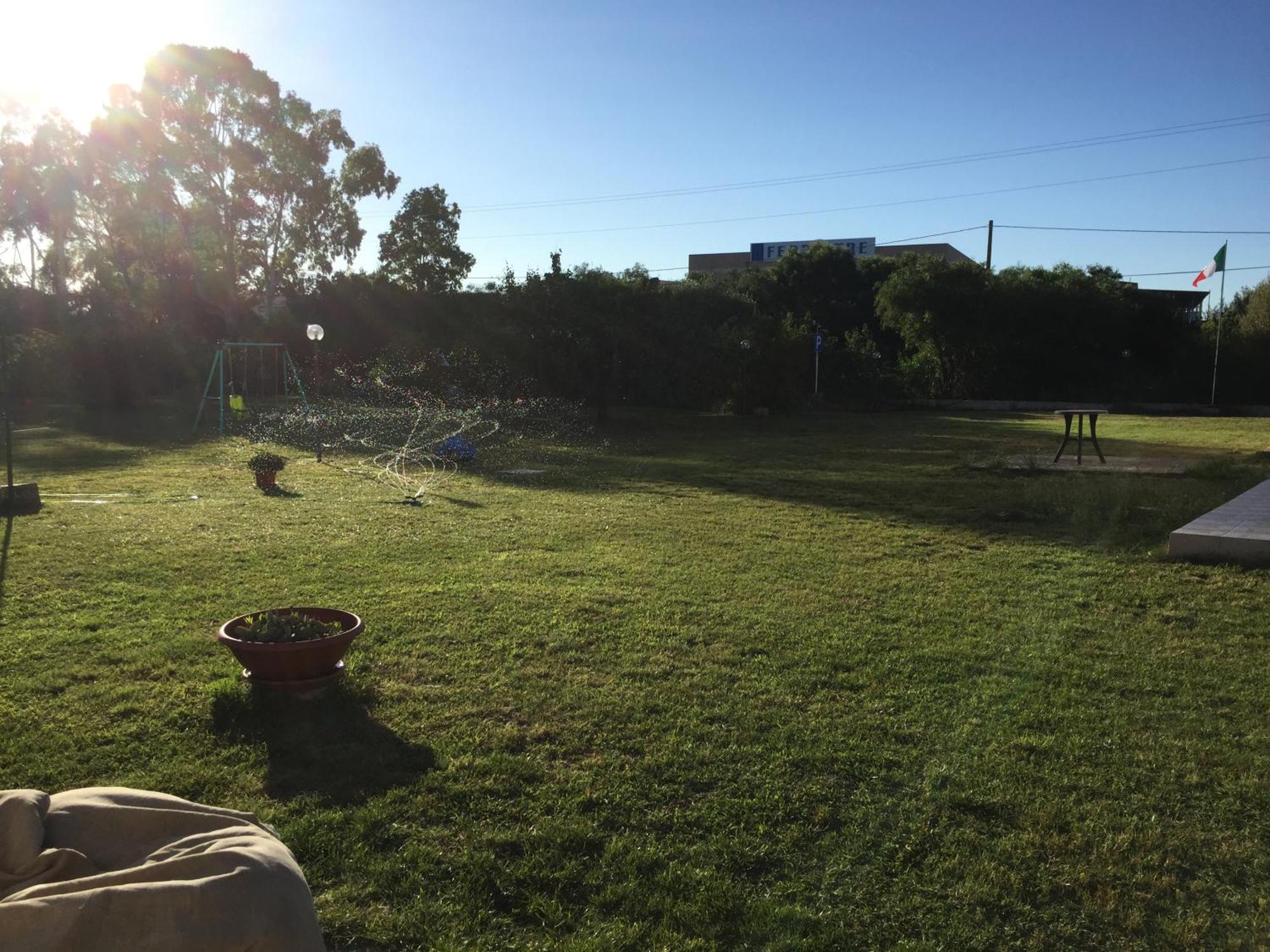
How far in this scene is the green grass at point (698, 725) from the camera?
2.54m

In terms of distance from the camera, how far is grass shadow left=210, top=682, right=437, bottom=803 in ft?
10.4

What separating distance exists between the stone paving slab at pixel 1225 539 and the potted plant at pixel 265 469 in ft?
31.1

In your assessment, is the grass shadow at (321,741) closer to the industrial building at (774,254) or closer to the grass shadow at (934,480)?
the grass shadow at (934,480)

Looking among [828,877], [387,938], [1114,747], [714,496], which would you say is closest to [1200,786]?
[1114,747]

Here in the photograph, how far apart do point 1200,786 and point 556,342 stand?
1800cm

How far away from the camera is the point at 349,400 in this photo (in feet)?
76.7

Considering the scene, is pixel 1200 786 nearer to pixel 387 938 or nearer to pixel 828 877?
pixel 828 877

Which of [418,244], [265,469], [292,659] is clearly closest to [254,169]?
[418,244]

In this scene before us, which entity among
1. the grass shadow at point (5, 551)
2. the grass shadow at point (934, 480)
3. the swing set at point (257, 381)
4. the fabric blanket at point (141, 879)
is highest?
the swing set at point (257, 381)

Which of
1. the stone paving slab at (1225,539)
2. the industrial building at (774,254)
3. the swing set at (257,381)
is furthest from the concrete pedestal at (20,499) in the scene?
the industrial building at (774,254)

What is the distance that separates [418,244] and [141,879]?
1592 inches

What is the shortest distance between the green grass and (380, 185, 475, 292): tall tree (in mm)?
32853

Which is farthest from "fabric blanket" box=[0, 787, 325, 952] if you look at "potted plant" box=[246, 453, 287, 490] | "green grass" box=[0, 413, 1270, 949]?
"potted plant" box=[246, 453, 287, 490]

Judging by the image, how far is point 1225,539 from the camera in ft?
22.2
